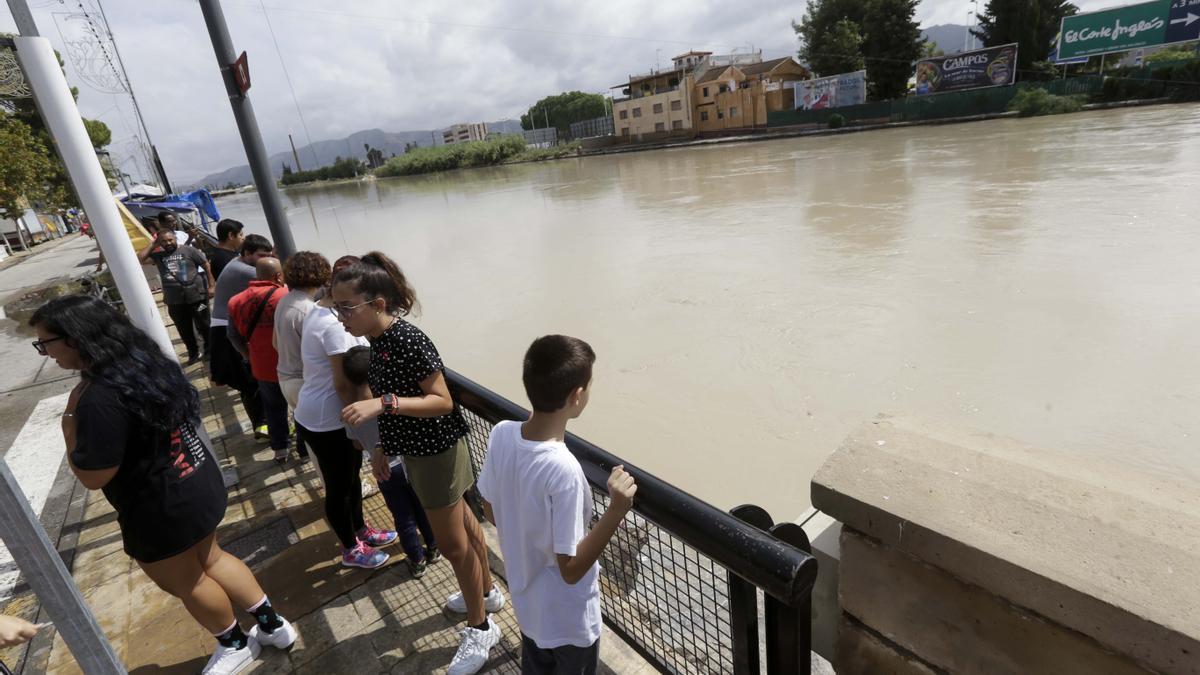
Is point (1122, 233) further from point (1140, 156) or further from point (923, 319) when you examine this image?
point (1140, 156)

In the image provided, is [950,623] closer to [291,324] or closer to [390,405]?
[390,405]

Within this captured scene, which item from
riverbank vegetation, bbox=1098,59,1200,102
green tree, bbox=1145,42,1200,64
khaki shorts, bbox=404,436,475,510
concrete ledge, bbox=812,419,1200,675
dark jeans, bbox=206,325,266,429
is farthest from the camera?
green tree, bbox=1145,42,1200,64

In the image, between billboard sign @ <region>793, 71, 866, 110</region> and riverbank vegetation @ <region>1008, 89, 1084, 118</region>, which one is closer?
riverbank vegetation @ <region>1008, 89, 1084, 118</region>

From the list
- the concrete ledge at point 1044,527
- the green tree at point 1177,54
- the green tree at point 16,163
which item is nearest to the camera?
the concrete ledge at point 1044,527

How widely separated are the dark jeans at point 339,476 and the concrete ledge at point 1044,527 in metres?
2.12

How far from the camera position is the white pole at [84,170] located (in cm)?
266

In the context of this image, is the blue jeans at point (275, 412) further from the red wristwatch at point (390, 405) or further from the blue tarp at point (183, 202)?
the blue tarp at point (183, 202)

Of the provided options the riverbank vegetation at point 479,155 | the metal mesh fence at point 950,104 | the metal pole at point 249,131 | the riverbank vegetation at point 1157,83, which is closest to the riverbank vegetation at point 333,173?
the riverbank vegetation at point 479,155

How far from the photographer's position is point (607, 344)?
7941mm

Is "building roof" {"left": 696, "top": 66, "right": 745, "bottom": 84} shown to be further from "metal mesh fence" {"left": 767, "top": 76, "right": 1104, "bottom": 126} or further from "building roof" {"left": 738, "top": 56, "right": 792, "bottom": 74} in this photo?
"metal mesh fence" {"left": 767, "top": 76, "right": 1104, "bottom": 126}

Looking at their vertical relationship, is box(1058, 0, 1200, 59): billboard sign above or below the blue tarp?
above

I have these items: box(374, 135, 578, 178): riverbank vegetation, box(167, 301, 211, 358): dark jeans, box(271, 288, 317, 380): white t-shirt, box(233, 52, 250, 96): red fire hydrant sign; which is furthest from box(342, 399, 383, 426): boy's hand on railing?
box(374, 135, 578, 178): riverbank vegetation

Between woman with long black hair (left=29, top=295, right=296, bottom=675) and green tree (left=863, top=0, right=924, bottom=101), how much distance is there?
52538 millimetres

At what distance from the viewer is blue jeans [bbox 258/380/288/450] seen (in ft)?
12.2
